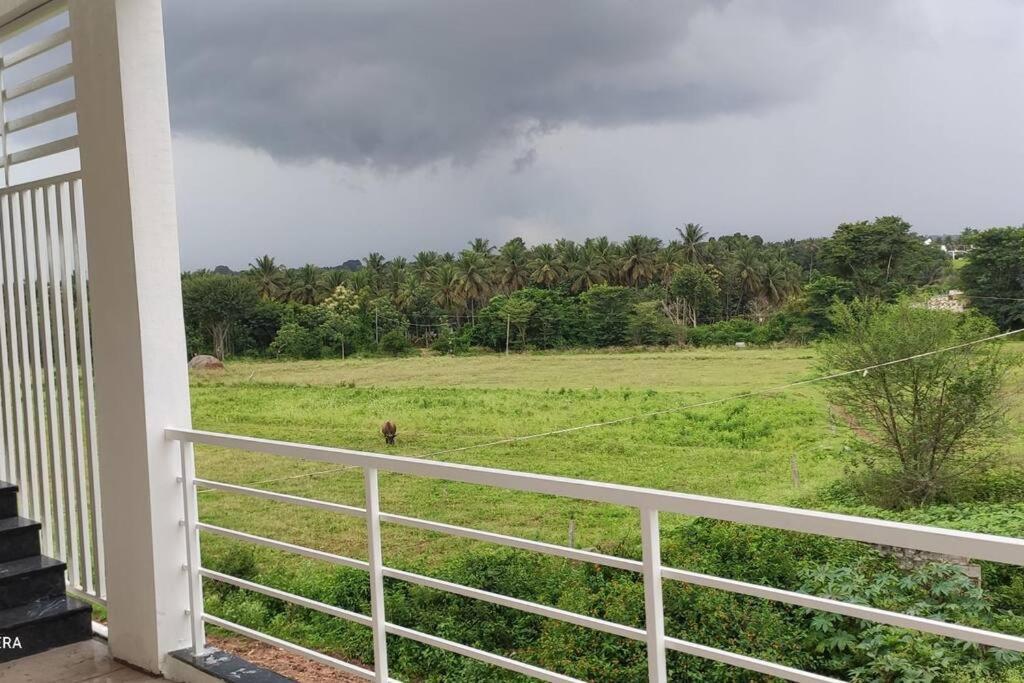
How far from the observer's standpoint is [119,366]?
2439 mm

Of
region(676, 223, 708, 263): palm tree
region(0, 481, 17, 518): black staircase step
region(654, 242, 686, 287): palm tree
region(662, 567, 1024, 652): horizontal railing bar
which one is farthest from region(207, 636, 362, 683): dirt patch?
region(662, 567, 1024, 652): horizontal railing bar

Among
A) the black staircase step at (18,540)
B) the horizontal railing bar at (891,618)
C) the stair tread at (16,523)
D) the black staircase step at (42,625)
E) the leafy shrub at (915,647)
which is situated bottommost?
the leafy shrub at (915,647)

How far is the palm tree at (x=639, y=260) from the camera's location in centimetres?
1766

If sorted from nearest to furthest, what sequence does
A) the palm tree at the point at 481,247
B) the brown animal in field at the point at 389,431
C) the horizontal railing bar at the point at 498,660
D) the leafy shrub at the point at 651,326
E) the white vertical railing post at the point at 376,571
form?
the horizontal railing bar at the point at 498,660 → the white vertical railing post at the point at 376,571 → the leafy shrub at the point at 651,326 → the palm tree at the point at 481,247 → the brown animal in field at the point at 389,431

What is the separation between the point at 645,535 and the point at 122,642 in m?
1.74

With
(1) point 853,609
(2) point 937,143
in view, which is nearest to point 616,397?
(2) point 937,143

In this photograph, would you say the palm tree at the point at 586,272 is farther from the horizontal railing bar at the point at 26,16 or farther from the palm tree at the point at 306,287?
the horizontal railing bar at the point at 26,16

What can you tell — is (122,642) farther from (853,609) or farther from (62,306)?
(853,609)

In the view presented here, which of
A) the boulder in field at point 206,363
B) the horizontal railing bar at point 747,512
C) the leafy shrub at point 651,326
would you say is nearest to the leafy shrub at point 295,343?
the boulder in field at point 206,363

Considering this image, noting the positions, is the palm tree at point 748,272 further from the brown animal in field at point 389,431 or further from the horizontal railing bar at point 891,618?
the horizontal railing bar at point 891,618

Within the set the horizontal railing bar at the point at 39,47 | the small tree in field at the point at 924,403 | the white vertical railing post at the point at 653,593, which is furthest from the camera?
the small tree in field at the point at 924,403

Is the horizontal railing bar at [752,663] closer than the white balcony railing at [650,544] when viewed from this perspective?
No

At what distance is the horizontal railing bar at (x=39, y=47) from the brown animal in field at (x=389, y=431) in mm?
16214

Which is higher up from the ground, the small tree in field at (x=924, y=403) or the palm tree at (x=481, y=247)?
the palm tree at (x=481, y=247)
